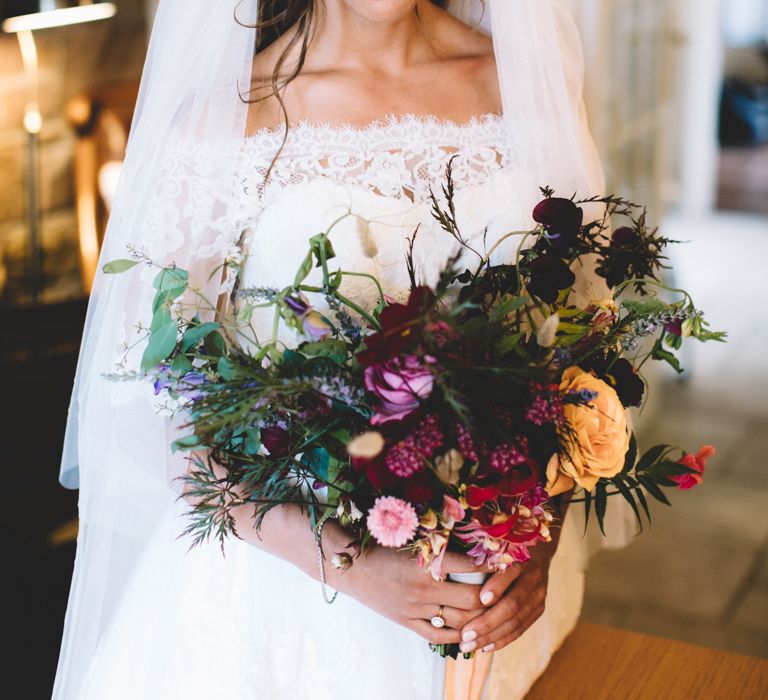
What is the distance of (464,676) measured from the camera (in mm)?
1208

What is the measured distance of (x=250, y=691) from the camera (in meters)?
1.36

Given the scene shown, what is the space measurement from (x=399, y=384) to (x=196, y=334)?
0.29 meters

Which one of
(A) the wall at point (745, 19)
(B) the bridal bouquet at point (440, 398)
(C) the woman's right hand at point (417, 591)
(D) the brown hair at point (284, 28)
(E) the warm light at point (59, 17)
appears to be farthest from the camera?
(A) the wall at point (745, 19)

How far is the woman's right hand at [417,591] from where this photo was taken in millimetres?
1163

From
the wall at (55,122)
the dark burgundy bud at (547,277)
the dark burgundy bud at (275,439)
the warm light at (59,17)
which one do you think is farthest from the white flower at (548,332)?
the wall at (55,122)

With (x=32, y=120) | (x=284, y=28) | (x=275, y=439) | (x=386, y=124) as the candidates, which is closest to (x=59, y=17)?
(x=32, y=120)

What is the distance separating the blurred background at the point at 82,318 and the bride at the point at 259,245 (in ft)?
4.69

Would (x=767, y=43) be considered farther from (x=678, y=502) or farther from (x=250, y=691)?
(x=250, y=691)

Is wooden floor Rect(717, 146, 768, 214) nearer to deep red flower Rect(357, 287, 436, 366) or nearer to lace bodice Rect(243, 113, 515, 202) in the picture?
lace bodice Rect(243, 113, 515, 202)

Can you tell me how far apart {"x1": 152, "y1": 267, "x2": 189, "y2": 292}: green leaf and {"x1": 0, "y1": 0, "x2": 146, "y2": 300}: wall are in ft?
6.83

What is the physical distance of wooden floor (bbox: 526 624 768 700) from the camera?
4.49 ft

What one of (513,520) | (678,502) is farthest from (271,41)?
(678,502)

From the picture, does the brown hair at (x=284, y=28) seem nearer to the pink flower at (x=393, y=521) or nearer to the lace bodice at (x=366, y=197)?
the lace bodice at (x=366, y=197)

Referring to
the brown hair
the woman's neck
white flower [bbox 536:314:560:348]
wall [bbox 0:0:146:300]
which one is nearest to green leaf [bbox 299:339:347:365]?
white flower [bbox 536:314:560:348]
